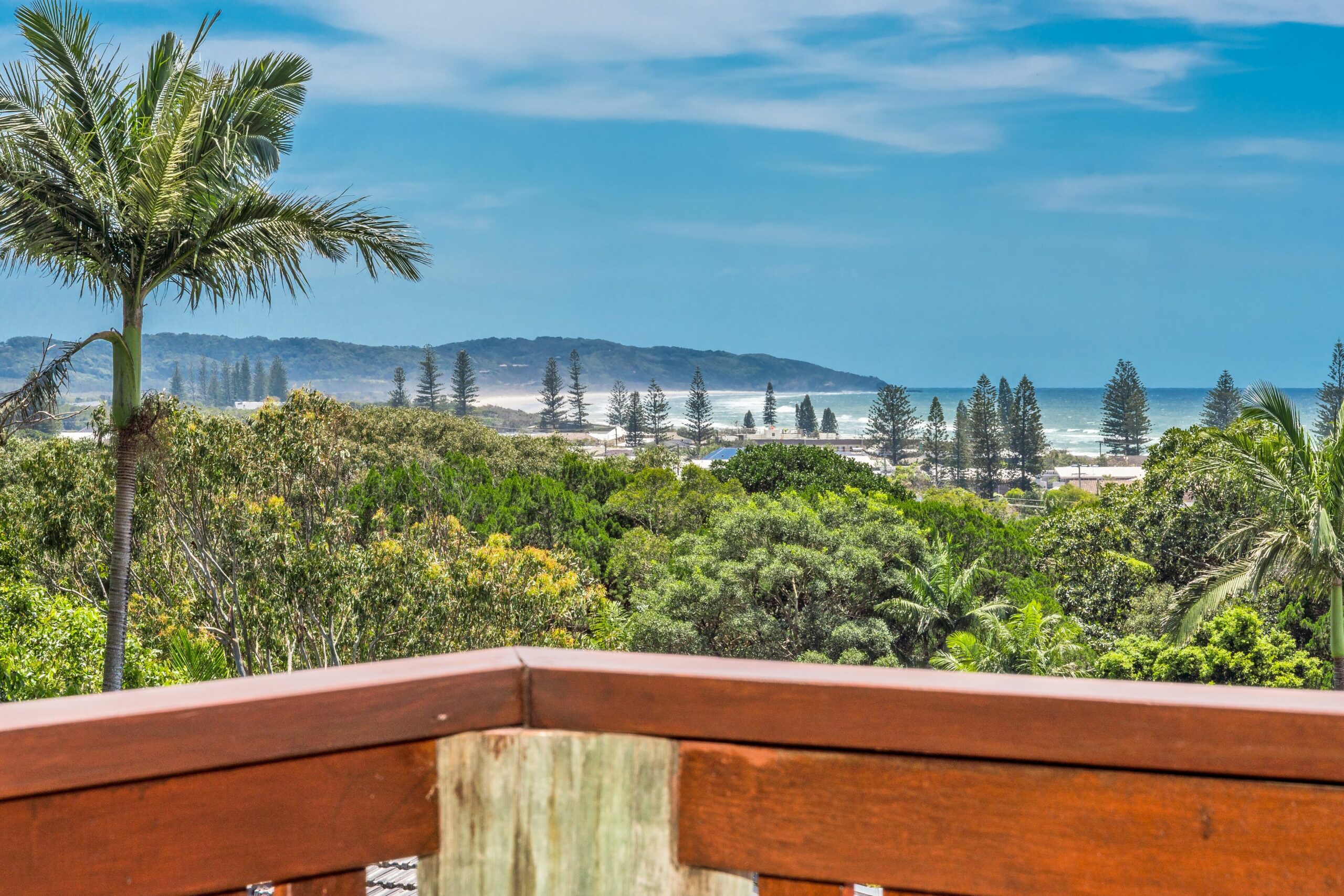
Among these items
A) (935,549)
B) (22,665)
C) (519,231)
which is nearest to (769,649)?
(935,549)

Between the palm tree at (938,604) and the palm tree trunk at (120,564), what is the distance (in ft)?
43.6

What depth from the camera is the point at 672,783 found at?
2.37 ft

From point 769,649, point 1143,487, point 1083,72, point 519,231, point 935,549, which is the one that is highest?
point 1083,72

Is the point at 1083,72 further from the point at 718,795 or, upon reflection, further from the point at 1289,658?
the point at 718,795

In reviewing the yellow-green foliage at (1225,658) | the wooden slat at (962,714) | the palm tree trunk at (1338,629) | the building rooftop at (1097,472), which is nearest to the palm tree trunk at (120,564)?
the wooden slat at (962,714)

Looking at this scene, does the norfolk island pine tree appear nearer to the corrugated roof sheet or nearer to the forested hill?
the forested hill

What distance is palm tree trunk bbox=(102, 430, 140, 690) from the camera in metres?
10.5

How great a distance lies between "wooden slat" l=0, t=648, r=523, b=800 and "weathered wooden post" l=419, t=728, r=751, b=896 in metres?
0.03

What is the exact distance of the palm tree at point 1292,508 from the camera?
13320 mm

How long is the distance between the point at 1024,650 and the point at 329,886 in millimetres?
17463

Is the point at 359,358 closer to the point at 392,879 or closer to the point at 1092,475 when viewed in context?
the point at 1092,475

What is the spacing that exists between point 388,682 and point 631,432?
3594 inches

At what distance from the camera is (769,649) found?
18094mm

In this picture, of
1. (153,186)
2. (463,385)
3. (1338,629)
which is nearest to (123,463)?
(153,186)
